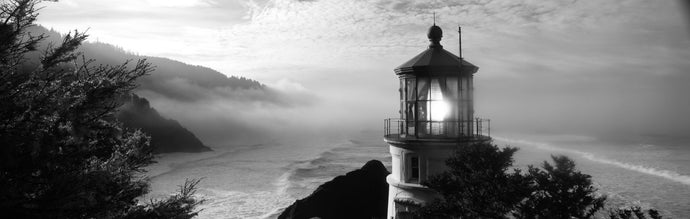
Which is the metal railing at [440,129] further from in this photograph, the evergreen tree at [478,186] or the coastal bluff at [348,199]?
the coastal bluff at [348,199]

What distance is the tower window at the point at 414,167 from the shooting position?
10461mm

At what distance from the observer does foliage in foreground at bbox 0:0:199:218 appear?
14.2ft

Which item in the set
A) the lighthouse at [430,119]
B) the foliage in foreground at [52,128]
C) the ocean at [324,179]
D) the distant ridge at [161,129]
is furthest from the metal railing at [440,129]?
the distant ridge at [161,129]

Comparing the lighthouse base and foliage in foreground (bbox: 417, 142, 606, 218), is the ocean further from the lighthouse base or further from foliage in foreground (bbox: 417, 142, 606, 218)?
foliage in foreground (bbox: 417, 142, 606, 218)

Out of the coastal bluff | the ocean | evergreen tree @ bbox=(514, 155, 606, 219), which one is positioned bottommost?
the ocean

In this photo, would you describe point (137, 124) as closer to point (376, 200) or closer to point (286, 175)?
point (286, 175)

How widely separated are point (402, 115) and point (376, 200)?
10.6 metres

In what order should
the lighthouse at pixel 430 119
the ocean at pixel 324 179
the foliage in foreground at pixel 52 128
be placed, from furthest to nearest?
the ocean at pixel 324 179 → the lighthouse at pixel 430 119 → the foliage in foreground at pixel 52 128

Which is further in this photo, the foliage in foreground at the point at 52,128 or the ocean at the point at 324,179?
the ocean at the point at 324,179

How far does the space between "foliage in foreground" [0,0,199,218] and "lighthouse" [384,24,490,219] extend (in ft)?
20.4

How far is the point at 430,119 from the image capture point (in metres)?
10.4

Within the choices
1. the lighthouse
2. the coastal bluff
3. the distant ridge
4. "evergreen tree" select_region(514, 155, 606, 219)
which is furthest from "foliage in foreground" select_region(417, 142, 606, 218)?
the distant ridge

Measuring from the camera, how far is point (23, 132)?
14.7 ft

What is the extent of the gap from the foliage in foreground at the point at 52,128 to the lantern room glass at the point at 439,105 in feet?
21.4
